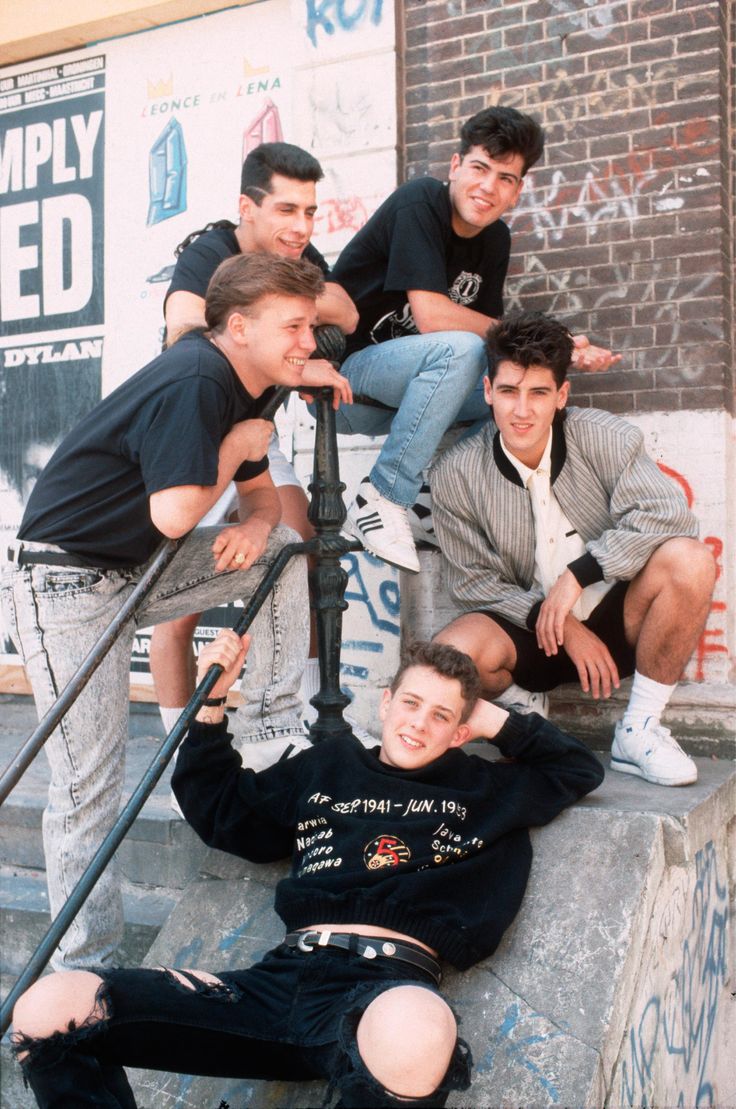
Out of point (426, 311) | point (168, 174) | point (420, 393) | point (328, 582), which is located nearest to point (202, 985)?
point (328, 582)

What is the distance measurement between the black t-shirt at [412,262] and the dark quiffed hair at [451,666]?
1480 millimetres

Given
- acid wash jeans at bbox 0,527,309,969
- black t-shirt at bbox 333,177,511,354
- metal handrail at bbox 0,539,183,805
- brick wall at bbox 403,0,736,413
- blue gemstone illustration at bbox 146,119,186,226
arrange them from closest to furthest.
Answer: metal handrail at bbox 0,539,183,805, acid wash jeans at bbox 0,527,309,969, black t-shirt at bbox 333,177,511,354, brick wall at bbox 403,0,736,413, blue gemstone illustration at bbox 146,119,186,226

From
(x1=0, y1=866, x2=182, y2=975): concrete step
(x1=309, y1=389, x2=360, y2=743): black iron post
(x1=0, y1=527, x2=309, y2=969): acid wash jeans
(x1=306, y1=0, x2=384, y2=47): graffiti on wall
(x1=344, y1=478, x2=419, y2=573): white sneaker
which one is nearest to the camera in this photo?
(x1=0, y1=527, x2=309, y2=969): acid wash jeans

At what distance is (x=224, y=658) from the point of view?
2990mm

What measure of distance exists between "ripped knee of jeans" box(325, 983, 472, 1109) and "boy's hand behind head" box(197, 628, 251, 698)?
935mm

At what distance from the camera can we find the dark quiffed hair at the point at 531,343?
3.68 m

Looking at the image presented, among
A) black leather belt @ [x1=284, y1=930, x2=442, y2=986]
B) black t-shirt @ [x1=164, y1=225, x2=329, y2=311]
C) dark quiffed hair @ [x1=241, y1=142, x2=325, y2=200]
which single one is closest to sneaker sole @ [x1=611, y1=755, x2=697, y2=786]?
black leather belt @ [x1=284, y1=930, x2=442, y2=986]

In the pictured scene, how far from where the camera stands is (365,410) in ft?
14.3

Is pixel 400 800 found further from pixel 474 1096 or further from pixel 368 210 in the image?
pixel 368 210

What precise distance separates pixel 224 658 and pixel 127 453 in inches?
24.4

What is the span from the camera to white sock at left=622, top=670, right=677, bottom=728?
3.70 metres

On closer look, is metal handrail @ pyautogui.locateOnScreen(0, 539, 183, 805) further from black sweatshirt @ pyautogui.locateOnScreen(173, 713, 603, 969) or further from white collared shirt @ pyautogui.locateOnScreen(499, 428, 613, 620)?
white collared shirt @ pyautogui.locateOnScreen(499, 428, 613, 620)

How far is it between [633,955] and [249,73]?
4.65 metres

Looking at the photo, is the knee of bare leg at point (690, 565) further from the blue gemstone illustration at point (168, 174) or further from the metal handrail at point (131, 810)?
the blue gemstone illustration at point (168, 174)
